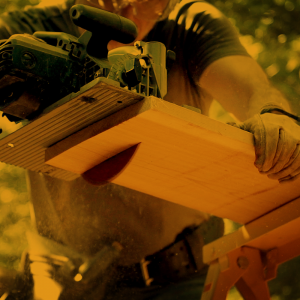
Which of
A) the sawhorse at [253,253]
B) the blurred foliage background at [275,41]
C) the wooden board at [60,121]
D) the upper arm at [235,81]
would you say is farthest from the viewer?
the blurred foliage background at [275,41]

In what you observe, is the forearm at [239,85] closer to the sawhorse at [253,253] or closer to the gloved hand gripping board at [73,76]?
the sawhorse at [253,253]

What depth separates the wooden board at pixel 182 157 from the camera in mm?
561

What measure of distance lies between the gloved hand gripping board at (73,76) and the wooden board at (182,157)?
0.03 metres

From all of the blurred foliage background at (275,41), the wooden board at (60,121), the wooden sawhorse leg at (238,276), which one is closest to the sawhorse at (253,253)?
the wooden sawhorse leg at (238,276)

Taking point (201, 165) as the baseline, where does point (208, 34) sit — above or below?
above

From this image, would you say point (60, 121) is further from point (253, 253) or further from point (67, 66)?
point (253, 253)

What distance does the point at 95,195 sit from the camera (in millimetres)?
1139


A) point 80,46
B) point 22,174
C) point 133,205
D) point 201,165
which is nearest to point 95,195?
point 133,205

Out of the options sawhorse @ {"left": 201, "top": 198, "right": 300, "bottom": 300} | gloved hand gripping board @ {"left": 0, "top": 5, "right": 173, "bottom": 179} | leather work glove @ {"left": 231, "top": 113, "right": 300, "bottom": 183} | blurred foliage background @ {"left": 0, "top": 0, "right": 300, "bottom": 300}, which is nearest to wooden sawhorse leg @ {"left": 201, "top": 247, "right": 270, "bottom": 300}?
sawhorse @ {"left": 201, "top": 198, "right": 300, "bottom": 300}

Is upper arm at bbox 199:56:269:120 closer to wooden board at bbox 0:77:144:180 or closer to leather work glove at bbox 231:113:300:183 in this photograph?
leather work glove at bbox 231:113:300:183

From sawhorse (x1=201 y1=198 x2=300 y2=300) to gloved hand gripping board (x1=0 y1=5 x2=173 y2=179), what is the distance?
1.21 ft

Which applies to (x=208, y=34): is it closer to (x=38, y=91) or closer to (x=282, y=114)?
(x=282, y=114)

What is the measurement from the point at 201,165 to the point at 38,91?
0.91ft

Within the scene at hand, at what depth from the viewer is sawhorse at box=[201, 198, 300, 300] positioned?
2.64 feet
